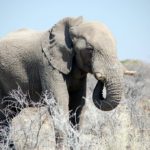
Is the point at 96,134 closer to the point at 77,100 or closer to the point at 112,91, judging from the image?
the point at 112,91

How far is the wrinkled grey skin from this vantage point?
6219 mm

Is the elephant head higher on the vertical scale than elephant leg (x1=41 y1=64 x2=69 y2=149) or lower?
higher

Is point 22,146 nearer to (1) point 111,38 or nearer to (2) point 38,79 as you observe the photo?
(2) point 38,79

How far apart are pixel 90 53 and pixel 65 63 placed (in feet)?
1.49

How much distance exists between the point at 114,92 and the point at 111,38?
2.14 ft

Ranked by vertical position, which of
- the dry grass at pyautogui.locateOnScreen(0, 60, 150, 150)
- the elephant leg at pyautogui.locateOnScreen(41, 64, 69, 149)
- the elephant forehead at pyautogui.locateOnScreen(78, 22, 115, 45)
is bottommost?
the dry grass at pyautogui.locateOnScreen(0, 60, 150, 150)

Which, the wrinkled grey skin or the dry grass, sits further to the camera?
the wrinkled grey skin

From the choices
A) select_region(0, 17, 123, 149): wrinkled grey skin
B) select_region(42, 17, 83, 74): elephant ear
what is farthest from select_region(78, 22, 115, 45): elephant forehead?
select_region(42, 17, 83, 74): elephant ear

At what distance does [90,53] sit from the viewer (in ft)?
21.0

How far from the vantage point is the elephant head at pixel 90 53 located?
616 centimetres

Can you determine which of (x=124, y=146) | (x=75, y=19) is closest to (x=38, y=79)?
(x=75, y=19)

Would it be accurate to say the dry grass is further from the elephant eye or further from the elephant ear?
the elephant eye

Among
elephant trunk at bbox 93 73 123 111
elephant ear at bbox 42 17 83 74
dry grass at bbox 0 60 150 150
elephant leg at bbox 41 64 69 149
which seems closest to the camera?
dry grass at bbox 0 60 150 150

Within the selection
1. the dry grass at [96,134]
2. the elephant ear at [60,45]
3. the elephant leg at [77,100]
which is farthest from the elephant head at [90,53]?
the elephant leg at [77,100]
